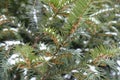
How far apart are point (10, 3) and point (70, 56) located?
0.81 metres

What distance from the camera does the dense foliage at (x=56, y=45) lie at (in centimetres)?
108

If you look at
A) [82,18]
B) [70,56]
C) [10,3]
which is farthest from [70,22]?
[10,3]

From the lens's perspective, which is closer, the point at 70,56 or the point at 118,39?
the point at 70,56

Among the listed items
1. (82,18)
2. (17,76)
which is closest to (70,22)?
(82,18)

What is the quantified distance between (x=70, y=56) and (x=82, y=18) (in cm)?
23

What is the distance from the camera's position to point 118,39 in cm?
187

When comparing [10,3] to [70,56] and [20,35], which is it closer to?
[20,35]

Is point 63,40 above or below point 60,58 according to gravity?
above

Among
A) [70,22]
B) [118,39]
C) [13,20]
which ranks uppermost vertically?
[70,22]

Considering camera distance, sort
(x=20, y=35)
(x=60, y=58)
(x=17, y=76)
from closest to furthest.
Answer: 1. (x=60, y=58)
2. (x=17, y=76)
3. (x=20, y=35)

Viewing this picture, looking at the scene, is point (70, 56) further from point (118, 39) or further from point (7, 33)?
point (118, 39)

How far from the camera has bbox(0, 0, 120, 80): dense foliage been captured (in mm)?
1076

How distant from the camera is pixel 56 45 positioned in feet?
3.83

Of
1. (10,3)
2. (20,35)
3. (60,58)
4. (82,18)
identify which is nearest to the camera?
(82,18)
